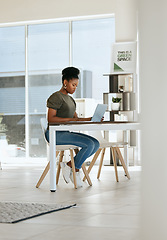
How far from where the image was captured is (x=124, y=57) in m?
8.97

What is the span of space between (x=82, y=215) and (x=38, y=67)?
24.5ft

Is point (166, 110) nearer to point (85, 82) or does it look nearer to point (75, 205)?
point (75, 205)

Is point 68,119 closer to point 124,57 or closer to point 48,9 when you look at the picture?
point 124,57

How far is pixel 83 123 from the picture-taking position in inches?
180

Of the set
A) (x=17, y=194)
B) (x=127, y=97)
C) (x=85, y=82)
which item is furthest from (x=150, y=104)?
(x=85, y=82)

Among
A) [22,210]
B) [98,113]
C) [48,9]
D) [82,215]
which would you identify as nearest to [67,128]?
[98,113]

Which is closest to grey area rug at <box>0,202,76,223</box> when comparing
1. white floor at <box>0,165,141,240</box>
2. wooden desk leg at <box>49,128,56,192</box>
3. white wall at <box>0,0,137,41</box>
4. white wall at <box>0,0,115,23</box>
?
white floor at <box>0,165,141,240</box>

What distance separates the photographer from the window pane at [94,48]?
376 inches

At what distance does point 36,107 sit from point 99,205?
269 inches

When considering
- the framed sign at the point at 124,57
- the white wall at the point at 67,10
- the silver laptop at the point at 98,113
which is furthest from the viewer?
the white wall at the point at 67,10

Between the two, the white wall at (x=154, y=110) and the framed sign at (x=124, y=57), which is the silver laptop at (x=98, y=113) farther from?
the framed sign at (x=124, y=57)

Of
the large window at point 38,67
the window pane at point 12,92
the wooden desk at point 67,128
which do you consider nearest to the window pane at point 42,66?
the large window at point 38,67

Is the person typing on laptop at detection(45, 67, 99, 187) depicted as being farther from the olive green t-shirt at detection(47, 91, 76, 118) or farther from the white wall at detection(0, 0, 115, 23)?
the white wall at detection(0, 0, 115, 23)

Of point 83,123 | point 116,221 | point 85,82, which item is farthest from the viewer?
point 85,82
